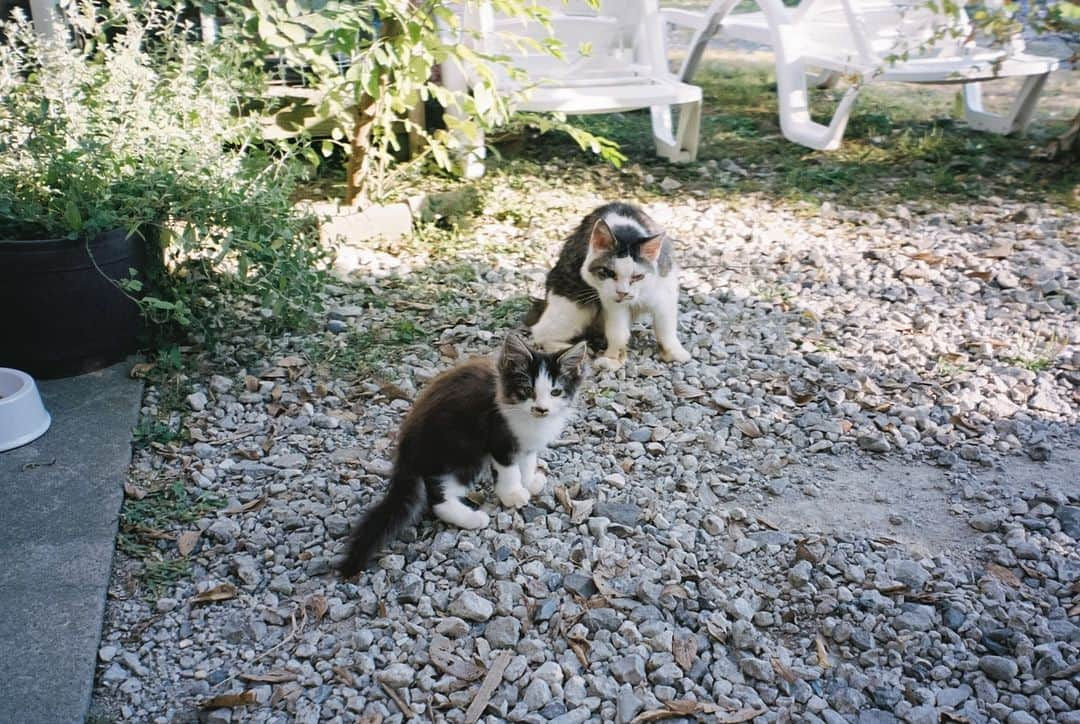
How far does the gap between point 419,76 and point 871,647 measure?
3.29 meters

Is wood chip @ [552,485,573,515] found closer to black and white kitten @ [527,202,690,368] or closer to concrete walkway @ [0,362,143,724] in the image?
black and white kitten @ [527,202,690,368]

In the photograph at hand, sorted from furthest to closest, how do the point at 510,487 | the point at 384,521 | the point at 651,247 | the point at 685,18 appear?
the point at 685,18 → the point at 651,247 → the point at 510,487 → the point at 384,521

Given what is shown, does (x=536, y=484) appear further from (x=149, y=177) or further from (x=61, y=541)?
(x=149, y=177)

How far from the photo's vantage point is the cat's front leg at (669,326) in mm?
3758

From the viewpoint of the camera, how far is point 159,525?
109 inches

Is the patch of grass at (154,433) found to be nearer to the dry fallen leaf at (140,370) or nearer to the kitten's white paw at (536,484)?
the dry fallen leaf at (140,370)

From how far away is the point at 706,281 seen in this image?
464 cm

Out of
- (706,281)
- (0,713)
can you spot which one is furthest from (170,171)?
(706,281)

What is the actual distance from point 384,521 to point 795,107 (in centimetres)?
479

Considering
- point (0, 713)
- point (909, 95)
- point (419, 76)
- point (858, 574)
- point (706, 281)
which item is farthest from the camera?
point (909, 95)

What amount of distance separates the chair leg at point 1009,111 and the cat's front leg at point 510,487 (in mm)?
5060

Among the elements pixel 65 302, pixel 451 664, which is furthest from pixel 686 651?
pixel 65 302

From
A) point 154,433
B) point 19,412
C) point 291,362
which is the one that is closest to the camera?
point 19,412

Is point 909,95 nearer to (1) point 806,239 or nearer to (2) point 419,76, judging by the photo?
(1) point 806,239
